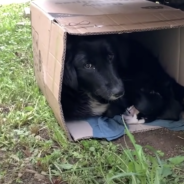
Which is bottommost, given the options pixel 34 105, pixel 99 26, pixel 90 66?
pixel 34 105

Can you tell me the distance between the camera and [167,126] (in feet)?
Answer: 6.72

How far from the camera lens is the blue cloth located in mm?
1920

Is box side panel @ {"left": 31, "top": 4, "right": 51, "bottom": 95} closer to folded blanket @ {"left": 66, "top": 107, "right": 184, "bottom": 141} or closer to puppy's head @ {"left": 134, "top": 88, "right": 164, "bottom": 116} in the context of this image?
folded blanket @ {"left": 66, "top": 107, "right": 184, "bottom": 141}

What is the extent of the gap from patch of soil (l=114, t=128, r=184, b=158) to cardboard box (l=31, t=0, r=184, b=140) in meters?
0.07

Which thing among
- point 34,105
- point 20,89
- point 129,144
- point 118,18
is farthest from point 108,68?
point 20,89

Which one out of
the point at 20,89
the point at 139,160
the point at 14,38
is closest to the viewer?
the point at 139,160

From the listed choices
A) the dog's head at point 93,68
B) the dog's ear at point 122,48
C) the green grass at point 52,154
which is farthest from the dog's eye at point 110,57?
the green grass at point 52,154

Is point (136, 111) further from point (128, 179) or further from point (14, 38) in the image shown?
point (14, 38)

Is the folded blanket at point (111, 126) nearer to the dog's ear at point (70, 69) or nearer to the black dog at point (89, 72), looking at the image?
the black dog at point (89, 72)

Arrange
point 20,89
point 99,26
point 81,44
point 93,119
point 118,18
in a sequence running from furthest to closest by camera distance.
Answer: point 20,89, point 93,119, point 81,44, point 118,18, point 99,26

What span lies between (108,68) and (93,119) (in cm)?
34

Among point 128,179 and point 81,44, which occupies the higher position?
point 81,44

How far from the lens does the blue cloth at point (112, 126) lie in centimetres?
192

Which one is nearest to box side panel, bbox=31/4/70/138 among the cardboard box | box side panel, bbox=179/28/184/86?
the cardboard box
